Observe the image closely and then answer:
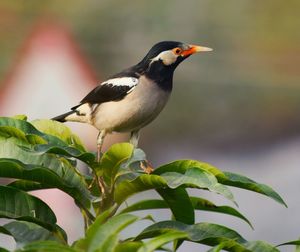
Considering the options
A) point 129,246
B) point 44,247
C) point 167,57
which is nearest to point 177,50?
point 167,57

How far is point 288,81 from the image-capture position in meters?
5.13

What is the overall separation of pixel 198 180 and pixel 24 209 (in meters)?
0.29

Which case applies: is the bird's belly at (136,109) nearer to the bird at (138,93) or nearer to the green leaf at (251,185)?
the bird at (138,93)

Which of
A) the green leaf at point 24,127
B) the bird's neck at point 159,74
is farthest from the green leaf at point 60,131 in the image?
the bird's neck at point 159,74

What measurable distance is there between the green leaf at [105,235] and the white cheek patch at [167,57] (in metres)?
1.91

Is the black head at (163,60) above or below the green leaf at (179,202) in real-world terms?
above

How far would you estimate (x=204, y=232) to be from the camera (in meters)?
1.57

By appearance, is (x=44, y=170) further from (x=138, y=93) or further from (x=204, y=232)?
(x=138, y=93)

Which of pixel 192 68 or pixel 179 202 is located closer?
pixel 179 202

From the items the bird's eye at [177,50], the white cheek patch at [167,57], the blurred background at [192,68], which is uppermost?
the bird's eye at [177,50]

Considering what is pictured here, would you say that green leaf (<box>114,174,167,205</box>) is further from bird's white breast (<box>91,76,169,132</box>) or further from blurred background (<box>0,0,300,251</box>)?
blurred background (<box>0,0,300,251</box>)

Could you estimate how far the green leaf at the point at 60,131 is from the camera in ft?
6.18

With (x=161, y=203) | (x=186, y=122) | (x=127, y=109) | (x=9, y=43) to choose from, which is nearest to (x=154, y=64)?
(x=127, y=109)

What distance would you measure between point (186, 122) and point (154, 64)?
6.06 feet
